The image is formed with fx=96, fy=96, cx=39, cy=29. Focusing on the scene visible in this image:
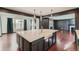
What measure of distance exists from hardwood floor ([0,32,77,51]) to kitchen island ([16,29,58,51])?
4.1 inches

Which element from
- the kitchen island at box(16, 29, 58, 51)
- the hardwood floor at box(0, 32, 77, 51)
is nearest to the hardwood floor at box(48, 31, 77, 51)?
the hardwood floor at box(0, 32, 77, 51)

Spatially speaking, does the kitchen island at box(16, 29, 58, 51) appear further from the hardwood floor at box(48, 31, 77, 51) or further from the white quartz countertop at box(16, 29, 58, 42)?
the hardwood floor at box(48, 31, 77, 51)

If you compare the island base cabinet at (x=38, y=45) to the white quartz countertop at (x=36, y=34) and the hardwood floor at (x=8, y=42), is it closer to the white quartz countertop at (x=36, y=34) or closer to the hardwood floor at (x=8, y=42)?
the white quartz countertop at (x=36, y=34)

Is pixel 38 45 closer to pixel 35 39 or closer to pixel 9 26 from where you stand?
pixel 35 39

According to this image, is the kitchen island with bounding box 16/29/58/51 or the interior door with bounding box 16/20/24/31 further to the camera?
the interior door with bounding box 16/20/24/31

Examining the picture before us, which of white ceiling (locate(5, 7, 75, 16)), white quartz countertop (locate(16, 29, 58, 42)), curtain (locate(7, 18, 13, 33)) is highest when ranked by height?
white ceiling (locate(5, 7, 75, 16))

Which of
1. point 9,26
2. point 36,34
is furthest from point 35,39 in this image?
point 9,26

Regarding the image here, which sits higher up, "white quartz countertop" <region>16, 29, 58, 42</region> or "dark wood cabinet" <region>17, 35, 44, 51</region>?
"white quartz countertop" <region>16, 29, 58, 42</region>

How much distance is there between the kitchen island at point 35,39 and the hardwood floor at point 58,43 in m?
0.10

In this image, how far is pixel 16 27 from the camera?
6.67 ft

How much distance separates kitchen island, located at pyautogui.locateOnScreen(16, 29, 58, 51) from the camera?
6.14 feet
